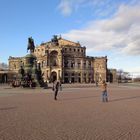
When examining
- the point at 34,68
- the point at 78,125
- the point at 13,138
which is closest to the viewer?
the point at 13,138

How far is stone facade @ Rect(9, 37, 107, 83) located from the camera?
5428 inches

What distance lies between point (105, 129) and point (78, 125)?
1.21 meters

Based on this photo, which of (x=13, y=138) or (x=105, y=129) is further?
(x=105, y=129)

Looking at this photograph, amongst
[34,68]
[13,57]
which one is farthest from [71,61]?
[34,68]

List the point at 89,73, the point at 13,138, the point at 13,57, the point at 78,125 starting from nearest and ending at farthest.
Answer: the point at 13,138, the point at 78,125, the point at 89,73, the point at 13,57

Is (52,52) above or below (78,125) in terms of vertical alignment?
above

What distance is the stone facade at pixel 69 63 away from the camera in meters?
138

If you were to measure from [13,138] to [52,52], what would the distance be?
432 feet

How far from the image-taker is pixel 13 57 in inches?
6250

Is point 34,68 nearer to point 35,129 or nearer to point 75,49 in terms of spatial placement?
point 35,129

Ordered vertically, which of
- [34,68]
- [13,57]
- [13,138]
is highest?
[13,57]

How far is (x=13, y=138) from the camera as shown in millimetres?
8953

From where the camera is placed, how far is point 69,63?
467 feet

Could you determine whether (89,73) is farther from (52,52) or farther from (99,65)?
(52,52)
